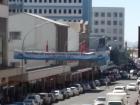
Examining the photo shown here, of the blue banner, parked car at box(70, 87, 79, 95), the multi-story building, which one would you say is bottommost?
parked car at box(70, 87, 79, 95)

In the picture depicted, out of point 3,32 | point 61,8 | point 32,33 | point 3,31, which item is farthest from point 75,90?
point 61,8

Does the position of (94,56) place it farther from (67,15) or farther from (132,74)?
(67,15)

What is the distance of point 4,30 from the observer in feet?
199

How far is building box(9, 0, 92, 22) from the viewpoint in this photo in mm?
147875

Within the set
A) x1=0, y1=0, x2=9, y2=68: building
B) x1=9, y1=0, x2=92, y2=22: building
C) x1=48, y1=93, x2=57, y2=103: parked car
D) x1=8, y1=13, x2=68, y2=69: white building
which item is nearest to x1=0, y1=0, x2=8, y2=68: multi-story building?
x1=0, y1=0, x2=9, y2=68: building

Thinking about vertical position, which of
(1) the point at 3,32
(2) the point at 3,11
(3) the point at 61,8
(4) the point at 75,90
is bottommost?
(4) the point at 75,90

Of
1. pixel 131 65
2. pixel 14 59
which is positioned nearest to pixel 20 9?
pixel 131 65

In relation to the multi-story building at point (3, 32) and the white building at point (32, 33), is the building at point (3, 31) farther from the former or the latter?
the white building at point (32, 33)

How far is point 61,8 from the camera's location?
489 feet

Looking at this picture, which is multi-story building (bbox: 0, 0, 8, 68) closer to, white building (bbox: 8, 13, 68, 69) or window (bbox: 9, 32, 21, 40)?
white building (bbox: 8, 13, 68, 69)

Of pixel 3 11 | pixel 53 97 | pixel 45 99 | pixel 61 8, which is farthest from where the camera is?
pixel 61 8

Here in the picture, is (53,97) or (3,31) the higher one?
(3,31)

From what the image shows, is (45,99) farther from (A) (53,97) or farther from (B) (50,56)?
(B) (50,56)

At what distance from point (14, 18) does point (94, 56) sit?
43.7ft
